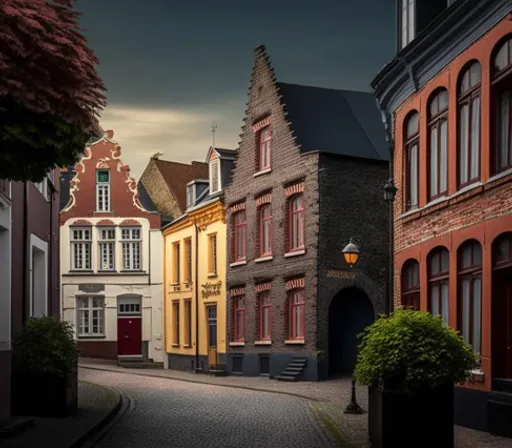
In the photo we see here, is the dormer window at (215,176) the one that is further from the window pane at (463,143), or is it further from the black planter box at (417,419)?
the black planter box at (417,419)

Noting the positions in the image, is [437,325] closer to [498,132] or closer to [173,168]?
[498,132]

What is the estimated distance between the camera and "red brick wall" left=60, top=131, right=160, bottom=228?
46812 millimetres

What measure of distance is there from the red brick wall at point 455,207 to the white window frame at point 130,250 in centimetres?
2649

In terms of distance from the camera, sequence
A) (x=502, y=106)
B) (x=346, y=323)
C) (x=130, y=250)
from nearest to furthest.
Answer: (x=502, y=106)
(x=346, y=323)
(x=130, y=250)

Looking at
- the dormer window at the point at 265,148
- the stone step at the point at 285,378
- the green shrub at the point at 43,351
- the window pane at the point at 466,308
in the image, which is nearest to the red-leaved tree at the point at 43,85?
the green shrub at the point at 43,351

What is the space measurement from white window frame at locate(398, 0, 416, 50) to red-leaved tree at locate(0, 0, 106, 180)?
36.2ft

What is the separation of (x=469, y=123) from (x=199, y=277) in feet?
82.4

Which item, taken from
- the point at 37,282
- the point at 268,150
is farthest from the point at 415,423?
the point at 268,150

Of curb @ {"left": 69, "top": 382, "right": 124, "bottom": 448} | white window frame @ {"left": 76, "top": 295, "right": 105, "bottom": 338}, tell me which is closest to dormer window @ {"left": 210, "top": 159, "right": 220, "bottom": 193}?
white window frame @ {"left": 76, "top": 295, "right": 105, "bottom": 338}

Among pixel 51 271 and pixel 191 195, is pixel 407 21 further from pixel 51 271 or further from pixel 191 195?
pixel 191 195

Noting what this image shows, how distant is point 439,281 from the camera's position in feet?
62.6

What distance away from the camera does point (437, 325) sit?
1316 centimetres

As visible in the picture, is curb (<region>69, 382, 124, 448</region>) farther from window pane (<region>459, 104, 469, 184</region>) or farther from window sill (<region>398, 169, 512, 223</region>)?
window pane (<region>459, 104, 469, 184</region>)

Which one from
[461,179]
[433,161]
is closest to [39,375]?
[461,179]
